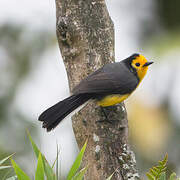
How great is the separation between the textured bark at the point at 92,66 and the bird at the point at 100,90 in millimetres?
82

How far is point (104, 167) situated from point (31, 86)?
6.10 metres

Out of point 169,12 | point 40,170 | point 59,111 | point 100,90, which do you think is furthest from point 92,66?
point 169,12

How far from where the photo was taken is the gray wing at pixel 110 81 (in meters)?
4.27

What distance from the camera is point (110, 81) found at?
4.63 meters

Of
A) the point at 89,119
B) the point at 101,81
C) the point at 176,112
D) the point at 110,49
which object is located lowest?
the point at 176,112

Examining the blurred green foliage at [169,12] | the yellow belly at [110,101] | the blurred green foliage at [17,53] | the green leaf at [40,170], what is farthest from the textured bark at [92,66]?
the blurred green foliage at [169,12]

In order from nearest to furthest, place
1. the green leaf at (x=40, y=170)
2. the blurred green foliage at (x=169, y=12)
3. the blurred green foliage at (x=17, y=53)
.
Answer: the green leaf at (x=40, y=170)
the blurred green foliage at (x=17, y=53)
the blurred green foliage at (x=169, y=12)

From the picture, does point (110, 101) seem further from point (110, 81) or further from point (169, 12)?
point (169, 12)

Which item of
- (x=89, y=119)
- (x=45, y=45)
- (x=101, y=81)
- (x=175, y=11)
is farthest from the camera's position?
(x=175, y=11)

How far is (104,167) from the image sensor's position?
3.87 metres

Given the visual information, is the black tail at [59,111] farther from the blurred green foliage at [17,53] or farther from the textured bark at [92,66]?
the blurred green foliage at [17,53]

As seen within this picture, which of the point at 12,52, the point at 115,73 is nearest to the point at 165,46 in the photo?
the point at 12,52

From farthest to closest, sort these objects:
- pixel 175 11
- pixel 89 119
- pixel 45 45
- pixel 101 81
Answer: pixel 175 11 < pixel 45 45 < pixel 101 81 < pixel 89 119

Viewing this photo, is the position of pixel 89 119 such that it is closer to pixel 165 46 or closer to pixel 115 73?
pixel 115 73
